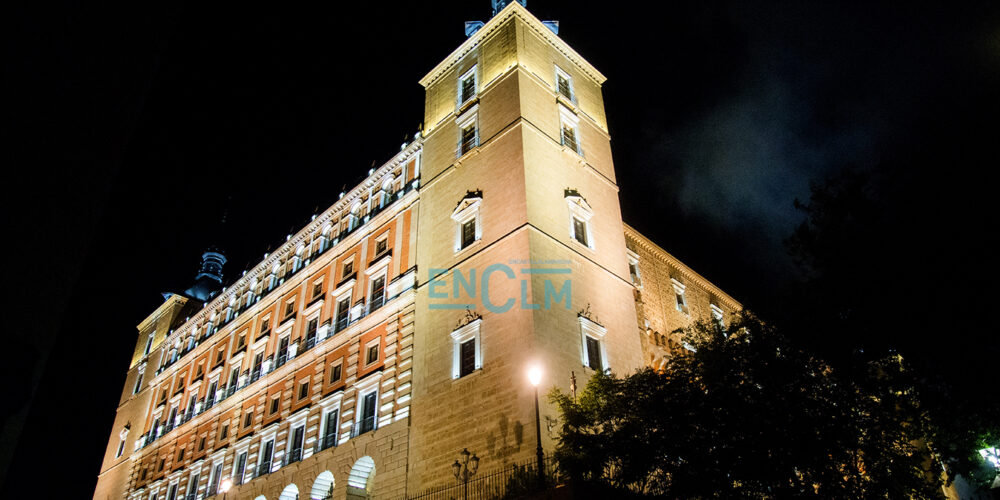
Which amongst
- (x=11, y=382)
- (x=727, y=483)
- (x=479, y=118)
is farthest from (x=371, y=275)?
(x=11, y=382)

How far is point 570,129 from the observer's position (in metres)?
32.2

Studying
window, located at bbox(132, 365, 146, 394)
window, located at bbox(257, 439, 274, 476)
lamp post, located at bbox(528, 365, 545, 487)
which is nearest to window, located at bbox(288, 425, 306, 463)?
window, located at bbox(257, 439, 274, 476)

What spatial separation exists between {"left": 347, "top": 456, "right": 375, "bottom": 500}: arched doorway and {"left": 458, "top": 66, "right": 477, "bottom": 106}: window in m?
18.3

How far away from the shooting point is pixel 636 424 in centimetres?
1730

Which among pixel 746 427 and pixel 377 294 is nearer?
pixel 746 427

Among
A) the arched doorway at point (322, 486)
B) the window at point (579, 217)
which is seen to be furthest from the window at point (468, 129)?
the arched doorway at point (322, 486)

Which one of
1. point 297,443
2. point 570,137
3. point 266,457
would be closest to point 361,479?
point 297,443

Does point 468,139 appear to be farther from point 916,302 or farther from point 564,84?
point 916,302

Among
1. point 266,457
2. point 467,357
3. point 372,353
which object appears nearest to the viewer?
point 467,357

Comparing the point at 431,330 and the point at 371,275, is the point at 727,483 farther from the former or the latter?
the point at 371,275

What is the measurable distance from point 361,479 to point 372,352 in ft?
18.5

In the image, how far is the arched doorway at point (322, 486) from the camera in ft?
90.0

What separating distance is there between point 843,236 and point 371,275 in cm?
2138

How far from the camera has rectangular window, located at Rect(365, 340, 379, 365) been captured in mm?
28875
